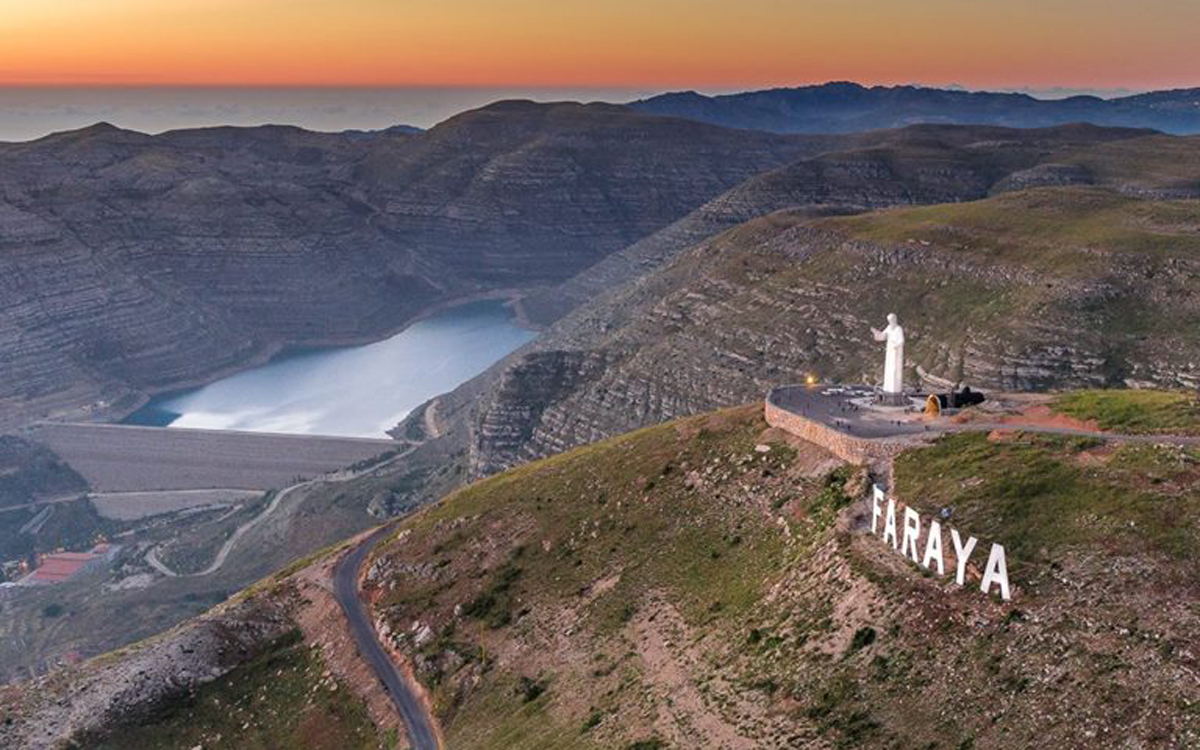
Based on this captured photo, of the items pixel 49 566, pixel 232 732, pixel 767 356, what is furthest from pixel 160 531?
pixel 232 732

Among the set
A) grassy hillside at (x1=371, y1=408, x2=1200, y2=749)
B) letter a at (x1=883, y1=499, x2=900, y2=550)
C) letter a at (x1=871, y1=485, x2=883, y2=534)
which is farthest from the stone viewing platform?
letter a at (x1=883, y1=499, x2=900, y2=550)

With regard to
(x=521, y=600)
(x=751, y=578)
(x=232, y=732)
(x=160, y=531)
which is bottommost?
(x=160, y=531)

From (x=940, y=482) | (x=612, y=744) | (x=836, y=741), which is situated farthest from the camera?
(x=940, y=482)

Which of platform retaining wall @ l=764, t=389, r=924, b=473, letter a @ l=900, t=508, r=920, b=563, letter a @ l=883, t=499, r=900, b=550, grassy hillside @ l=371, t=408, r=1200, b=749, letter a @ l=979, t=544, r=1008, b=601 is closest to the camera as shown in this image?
grassy hillside @ l=371, t=408, r=1200, b=749

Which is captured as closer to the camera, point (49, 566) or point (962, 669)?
point (962, 669)

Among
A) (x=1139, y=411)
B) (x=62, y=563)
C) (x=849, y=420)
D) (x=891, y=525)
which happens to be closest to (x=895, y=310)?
(x=849, y=420)

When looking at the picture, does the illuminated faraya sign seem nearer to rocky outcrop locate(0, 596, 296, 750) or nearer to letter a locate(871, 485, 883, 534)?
letter a locate(871, 485, 883, 534)

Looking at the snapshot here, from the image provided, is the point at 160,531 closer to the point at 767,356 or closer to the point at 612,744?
the point at 767,356
